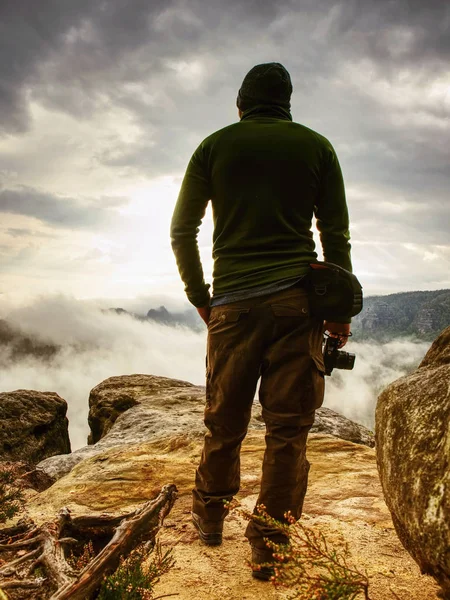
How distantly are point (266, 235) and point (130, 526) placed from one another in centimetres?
217

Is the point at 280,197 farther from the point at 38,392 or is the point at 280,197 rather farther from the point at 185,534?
the point at 38,392

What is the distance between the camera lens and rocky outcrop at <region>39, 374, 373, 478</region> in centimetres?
704

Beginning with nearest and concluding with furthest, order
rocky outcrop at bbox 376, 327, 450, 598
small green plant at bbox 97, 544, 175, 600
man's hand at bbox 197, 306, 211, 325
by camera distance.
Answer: rocky outcrop at bbox 376, 327, 450, 598 → small green plant at bbox 97, 544, 175, 600 → man's hand at bbox 197, 306, 211, 325

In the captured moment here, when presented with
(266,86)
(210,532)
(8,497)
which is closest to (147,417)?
(8,497)

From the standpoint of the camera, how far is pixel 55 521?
294 cm

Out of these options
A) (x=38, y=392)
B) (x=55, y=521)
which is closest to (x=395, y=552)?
(x=55, y=521)

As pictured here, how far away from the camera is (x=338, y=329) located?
11.1ft

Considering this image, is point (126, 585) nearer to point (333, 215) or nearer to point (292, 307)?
point (292, 307)

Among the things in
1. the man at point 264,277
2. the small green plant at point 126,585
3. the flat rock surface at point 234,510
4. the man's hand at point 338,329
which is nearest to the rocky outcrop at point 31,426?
the flat rock surface at point 234,510

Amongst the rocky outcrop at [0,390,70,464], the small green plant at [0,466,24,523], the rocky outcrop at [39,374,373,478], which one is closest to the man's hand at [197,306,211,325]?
the small green plant at [0,466,24,523]

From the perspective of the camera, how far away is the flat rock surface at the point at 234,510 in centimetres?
278

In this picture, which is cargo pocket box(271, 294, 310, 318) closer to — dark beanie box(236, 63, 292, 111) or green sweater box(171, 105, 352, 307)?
green sweater box(171, 105, 352, 307)

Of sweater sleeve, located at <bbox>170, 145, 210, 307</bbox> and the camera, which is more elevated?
sweater sleeve, located at <bbox>170, 145, 210, 307</bbox>

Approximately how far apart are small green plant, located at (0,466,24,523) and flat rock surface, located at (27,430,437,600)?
20 centimetres
